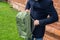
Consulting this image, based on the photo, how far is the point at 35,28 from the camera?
3.56 meters

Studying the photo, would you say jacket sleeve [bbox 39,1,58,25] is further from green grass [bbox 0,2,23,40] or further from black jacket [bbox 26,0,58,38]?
green grass [bbox 0,2,23,40]

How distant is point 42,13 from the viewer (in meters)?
3.45

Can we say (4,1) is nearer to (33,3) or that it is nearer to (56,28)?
(56,28)

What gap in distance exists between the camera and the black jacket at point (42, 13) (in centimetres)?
332

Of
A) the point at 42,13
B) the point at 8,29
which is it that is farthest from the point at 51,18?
the point at 8,29

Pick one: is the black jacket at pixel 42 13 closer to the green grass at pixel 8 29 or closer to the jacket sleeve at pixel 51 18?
the jacket sleeve at pixel 51 18

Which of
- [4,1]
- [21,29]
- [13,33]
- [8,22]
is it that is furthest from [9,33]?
[4,1]

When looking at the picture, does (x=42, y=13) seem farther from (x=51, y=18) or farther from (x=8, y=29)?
(x=8, y=29)

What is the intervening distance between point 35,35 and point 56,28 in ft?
7.33

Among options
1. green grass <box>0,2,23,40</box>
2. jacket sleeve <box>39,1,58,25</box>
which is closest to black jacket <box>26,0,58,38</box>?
jacket sleeve <box>39,1,58,25</box>

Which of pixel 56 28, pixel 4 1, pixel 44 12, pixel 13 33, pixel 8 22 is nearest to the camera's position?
pixel 44 12

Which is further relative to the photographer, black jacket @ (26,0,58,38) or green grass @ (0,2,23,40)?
green grass @ (0,2,23,40)

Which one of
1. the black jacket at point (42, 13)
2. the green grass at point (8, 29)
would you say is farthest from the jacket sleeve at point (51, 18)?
the green grass at point (8, 29)

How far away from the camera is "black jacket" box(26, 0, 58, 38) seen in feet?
10.9
